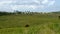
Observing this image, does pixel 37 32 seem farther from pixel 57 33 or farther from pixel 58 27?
pixel 58 27

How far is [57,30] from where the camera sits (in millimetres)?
21953

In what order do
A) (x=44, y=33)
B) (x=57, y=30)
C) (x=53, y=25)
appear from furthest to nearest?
(x=53, y=25)
(x=57, y=30)
(x=44, y=33)

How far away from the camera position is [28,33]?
67.6 feet

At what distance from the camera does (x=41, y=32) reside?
66.7 ft

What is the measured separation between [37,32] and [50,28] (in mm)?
2954

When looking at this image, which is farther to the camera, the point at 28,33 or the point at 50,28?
the point at 50,28

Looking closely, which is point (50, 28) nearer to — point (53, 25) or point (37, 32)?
point (53, 25)

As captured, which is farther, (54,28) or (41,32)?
(54,28)

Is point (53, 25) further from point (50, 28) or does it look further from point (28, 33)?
point (28, 33)

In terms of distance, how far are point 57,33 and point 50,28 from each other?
2209 mm

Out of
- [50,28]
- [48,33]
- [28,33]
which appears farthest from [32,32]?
[50,28]

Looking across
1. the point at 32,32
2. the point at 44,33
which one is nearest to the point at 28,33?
the point at 32,32

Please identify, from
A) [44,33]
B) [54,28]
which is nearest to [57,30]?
[54,28]

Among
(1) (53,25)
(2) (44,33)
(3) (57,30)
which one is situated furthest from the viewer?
(1) (53,25)
